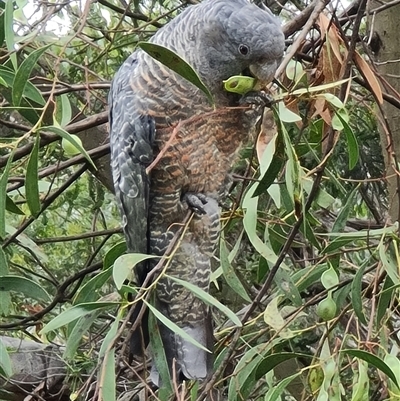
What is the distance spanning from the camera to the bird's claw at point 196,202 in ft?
3.34

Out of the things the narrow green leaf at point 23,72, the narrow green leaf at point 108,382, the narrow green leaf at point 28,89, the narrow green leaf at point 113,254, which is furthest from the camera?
the narrow green leaf at point 113,254

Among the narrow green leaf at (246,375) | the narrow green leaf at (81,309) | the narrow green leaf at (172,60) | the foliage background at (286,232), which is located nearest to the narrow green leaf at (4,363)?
the foliage background at (286,232)

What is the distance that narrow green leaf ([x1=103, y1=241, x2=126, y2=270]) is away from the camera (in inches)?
37.9

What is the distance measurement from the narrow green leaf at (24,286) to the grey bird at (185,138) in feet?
0.57

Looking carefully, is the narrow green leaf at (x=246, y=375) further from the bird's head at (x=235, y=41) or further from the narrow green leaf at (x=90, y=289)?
the bird's head at (x=235, y=41)

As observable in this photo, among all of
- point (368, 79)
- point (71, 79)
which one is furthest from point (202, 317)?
point (71, 79)

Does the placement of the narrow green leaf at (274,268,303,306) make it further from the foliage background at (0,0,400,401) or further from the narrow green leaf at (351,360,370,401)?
the narrow green leaf at (351,360,370,401)

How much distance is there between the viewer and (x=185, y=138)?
99 cm

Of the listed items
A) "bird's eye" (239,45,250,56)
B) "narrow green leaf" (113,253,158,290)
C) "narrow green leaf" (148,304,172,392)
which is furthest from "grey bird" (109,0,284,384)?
"narrow green leaf" (113,253,158,290)

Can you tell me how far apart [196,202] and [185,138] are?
97 mm

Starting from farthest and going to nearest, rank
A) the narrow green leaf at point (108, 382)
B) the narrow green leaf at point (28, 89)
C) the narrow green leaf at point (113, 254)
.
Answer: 1. the narrow green leaf at point (113, 254)
2. the narrow green leaf at point (28, 89)
3. the narrow green leaf at point (108, 382)

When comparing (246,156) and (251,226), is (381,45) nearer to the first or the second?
(246,156)

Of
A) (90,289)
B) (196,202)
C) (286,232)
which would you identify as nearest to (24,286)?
(90,289)

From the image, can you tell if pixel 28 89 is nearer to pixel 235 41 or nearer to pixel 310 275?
pixel 235 41
